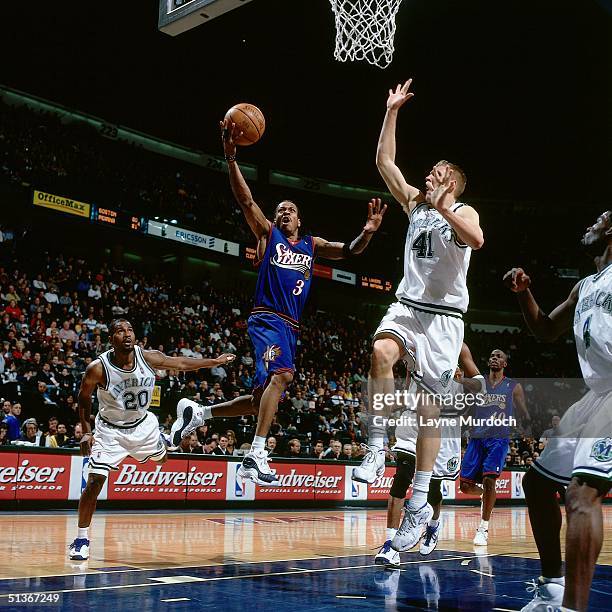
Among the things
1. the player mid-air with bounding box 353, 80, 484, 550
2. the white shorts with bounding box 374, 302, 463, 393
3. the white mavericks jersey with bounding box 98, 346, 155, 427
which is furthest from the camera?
the white mavericks jersey with bounding box 98, 346, 155, 427

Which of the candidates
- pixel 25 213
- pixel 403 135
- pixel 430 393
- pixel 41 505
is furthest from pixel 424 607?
pixel 403 135

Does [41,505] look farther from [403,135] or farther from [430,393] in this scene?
[403,135]

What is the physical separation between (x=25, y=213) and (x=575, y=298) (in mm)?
19773

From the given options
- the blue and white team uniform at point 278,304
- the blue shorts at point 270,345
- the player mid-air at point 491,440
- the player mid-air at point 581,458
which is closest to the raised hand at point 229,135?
the blue and white team uniform at point 278,304

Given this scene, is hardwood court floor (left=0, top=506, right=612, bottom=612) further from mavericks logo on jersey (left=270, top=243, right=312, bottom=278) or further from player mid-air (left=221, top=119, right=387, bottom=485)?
mavericks logo on jersey (left=270, top=243, right=312, bottom=278)

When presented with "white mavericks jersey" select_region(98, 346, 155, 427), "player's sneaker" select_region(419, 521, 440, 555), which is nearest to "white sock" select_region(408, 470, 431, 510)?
"player's sneaker" select_region(419, 521, 440, 555)

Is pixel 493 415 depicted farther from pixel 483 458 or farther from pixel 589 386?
pixel 589 386

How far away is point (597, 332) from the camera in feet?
12.5

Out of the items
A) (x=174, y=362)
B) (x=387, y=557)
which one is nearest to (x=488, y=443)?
(x=387, y=557)

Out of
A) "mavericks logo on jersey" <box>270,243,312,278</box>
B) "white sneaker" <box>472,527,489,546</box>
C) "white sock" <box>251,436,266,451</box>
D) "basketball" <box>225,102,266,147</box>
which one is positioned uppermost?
"basketball" <box>225,102,266,147</box>

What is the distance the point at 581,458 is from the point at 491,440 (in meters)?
6.28

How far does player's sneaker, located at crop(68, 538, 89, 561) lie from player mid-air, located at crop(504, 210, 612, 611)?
4112 mm

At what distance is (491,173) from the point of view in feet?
Result: 104

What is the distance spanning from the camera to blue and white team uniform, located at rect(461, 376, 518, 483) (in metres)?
9.52
